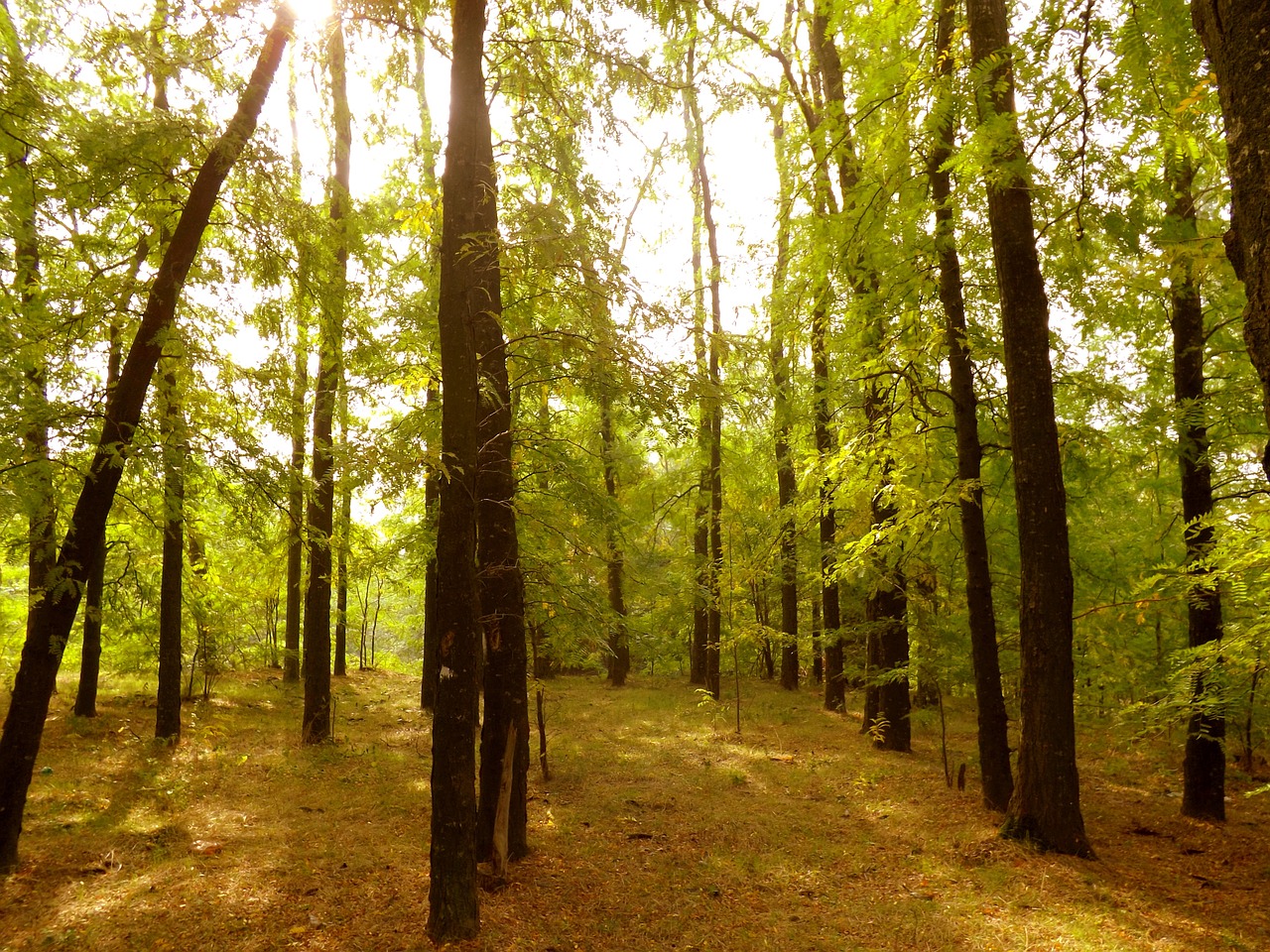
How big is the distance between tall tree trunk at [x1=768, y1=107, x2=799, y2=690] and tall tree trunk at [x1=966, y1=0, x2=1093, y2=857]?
250 cm

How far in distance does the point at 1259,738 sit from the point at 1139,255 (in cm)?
893

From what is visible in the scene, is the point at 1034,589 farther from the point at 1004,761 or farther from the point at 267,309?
the point at 267,309

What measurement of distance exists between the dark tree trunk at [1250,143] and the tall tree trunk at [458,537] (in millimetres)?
4185

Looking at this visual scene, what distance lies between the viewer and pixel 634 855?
25.2 feet

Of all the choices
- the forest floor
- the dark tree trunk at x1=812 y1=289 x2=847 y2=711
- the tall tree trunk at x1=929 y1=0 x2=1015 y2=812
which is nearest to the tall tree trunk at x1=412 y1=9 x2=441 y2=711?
the forest floor

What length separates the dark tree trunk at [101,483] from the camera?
247 inches

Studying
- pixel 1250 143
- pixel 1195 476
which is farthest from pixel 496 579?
pixel 1195 476

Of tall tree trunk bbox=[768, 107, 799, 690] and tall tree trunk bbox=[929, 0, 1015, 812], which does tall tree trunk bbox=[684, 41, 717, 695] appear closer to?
tall tree trunk bbox=[768, 107, 799, 690]

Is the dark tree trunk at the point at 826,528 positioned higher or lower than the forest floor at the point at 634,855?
higher

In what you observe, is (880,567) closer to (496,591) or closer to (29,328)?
(496,591)

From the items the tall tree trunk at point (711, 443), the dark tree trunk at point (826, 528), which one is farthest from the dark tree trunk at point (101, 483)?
the tall tree trunk at point (711, 443)

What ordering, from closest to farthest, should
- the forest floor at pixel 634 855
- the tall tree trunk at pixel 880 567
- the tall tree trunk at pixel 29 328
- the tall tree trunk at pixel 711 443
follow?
the forest floor at pixel 634 855 → the tall tree trunk at pixel 29 328 → the tall tree trunk at pixel 880 567 → the tall tree trunk at pixel 711 443

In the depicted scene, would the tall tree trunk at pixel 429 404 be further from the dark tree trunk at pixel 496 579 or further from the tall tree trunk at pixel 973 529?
the tall tree trunk at pixel 973 529

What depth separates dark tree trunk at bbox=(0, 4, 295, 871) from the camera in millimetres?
6277
